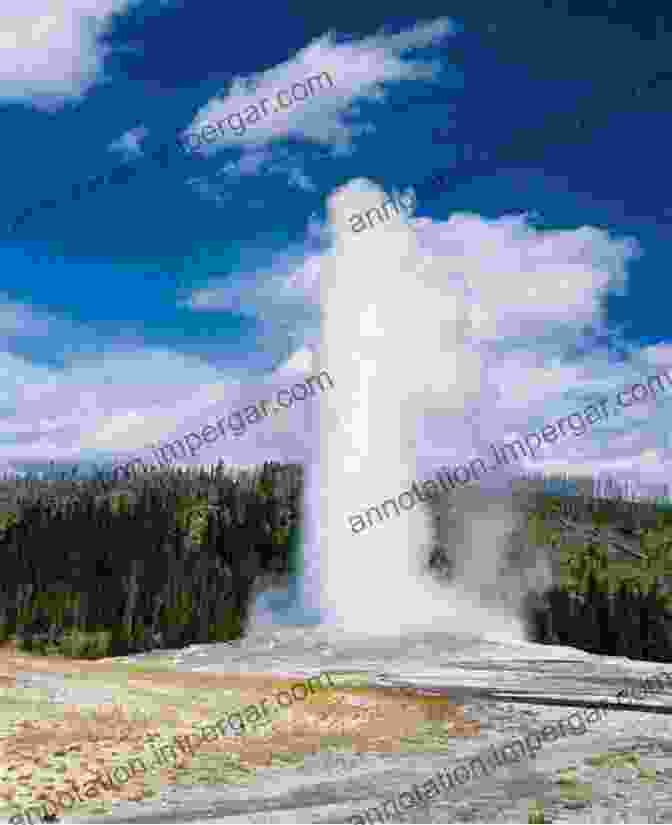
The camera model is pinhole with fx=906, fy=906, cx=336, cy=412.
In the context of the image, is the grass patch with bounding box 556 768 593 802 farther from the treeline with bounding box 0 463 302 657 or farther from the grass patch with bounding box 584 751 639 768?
the treeline with bounding box 0 463 302 657

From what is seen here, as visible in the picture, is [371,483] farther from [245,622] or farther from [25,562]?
[25,562]

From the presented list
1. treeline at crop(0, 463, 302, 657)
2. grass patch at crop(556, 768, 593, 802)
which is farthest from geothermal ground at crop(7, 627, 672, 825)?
treeline at crop(0, 463, 302, 657)

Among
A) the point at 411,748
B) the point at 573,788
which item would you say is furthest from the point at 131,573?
the point at 573,788

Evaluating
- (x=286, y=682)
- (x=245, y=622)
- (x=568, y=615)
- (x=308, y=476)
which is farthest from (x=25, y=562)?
Answer: (x=286, y=682)

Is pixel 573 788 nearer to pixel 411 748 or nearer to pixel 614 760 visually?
pixel 614 760

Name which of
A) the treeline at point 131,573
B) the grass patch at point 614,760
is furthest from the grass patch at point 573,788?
the treeline at point 131,573
